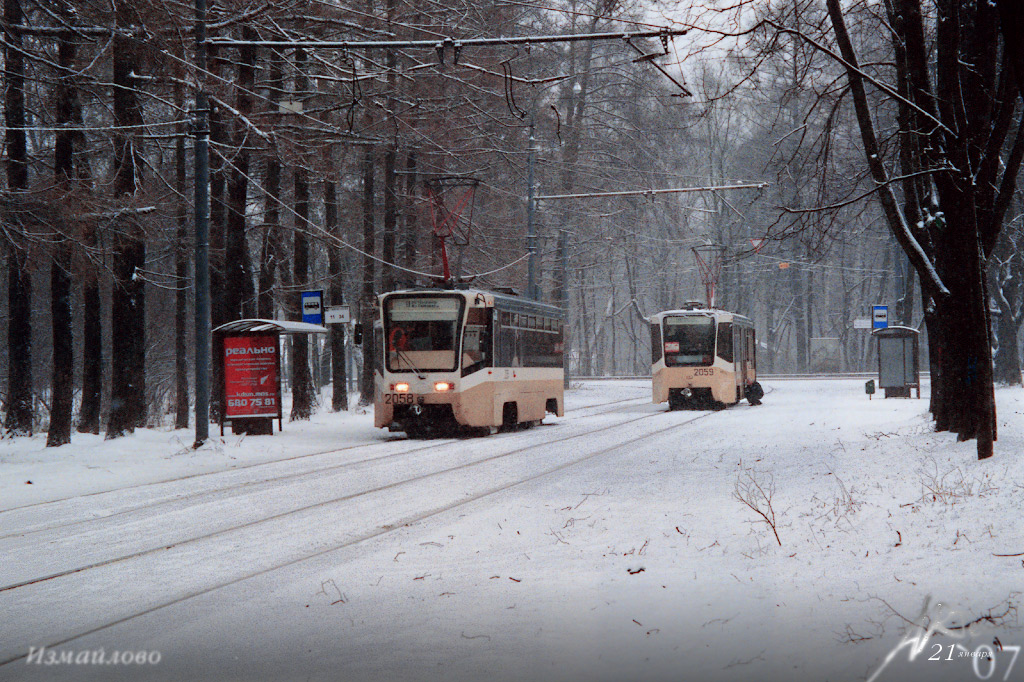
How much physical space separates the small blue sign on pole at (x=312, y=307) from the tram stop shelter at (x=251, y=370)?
1.90m

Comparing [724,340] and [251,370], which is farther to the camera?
[724,340]

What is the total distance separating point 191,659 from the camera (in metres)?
5.75

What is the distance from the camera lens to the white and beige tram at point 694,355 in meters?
33.0

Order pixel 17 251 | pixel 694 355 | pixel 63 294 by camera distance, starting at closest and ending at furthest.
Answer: pixel 17 251 → pixel 63 294 → pixel 694 355

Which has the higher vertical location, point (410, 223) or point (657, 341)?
point (410, 223)

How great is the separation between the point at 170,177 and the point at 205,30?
287 inches

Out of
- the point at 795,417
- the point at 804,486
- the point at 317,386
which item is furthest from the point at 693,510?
the point at 317,386

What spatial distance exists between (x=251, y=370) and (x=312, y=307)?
282cm

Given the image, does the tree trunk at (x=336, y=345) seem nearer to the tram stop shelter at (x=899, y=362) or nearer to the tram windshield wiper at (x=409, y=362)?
the tram windshield wiper at (x=409, y=362)

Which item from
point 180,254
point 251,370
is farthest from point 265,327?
point 180,254

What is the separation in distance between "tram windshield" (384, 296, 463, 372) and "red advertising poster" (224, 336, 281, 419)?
2.35m

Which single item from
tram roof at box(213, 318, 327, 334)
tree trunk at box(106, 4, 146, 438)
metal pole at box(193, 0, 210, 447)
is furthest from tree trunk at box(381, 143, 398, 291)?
metal pole at box(193, 0, 210, 447)

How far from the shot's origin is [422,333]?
22.3 m

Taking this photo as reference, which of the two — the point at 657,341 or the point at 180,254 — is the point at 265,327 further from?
the point at 657,341
